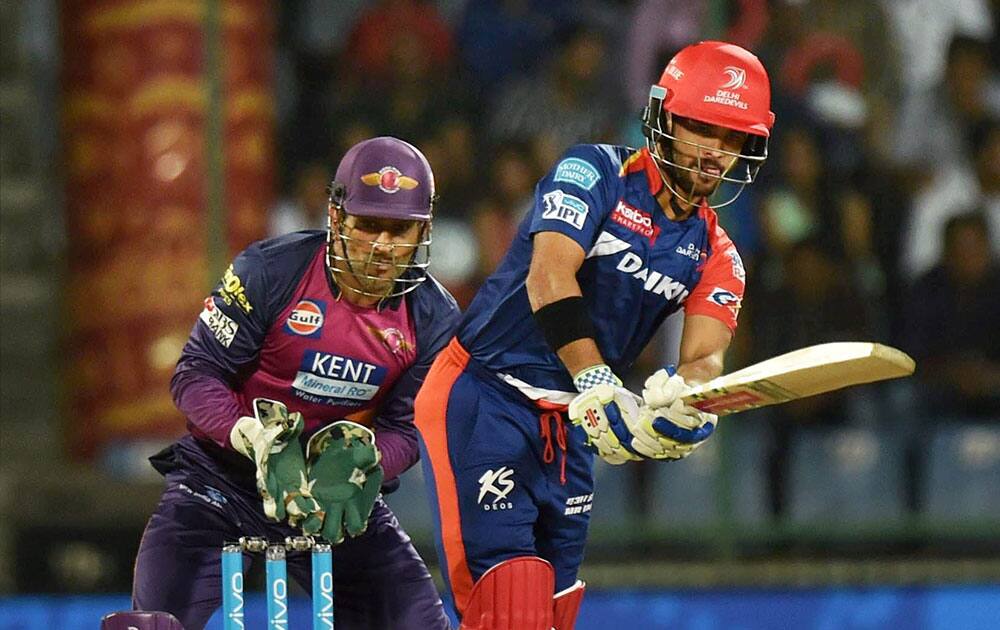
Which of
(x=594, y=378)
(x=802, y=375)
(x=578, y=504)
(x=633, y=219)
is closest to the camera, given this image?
(x=802, y=375)

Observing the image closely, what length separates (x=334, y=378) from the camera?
521 centimetres

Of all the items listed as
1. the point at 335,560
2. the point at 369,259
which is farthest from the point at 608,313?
the point at 335,560

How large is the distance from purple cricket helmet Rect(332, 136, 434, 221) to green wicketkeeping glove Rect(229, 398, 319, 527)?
62 cm

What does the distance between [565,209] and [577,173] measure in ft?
0.38

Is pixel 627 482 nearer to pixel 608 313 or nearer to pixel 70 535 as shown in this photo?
pixel 70 535

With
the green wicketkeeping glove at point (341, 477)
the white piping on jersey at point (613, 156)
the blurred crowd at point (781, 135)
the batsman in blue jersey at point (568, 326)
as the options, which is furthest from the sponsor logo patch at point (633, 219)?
the blurred crowd at point (781, 135)

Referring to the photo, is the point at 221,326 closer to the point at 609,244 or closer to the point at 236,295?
the point at 236,295

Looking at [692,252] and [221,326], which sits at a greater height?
[692,252]

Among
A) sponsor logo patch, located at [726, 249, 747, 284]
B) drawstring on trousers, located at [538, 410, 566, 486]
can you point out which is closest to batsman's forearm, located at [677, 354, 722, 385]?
sponsor logo patch, located at [726, 249, 747, 284]

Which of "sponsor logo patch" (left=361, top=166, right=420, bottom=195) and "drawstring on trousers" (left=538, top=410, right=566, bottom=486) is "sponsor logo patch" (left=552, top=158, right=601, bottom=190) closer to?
"sponsor logo patch" (left=361, top=166, right=420, bottom=195)

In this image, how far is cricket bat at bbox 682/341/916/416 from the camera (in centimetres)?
426

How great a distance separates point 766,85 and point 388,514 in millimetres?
1498

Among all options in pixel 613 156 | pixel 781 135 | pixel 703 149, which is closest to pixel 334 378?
pixel 613 156

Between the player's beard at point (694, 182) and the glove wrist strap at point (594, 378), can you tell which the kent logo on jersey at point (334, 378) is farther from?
the player's beard at point (694, 182)
